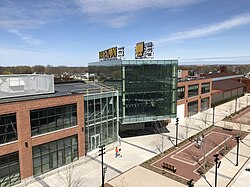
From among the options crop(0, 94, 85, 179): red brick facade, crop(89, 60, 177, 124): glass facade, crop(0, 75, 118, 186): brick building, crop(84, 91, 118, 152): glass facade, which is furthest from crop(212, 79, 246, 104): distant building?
crop(0, 94, 85, 179): red brick facade

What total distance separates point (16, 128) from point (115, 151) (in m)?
14.2

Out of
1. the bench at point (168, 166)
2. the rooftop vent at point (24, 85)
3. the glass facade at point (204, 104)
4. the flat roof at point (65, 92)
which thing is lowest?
the bench at point (168, 166)

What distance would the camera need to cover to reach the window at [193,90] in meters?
53.9

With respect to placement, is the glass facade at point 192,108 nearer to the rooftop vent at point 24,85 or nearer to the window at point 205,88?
the window at point 205,88

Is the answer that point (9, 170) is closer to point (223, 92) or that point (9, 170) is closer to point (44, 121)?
point (44, 121)

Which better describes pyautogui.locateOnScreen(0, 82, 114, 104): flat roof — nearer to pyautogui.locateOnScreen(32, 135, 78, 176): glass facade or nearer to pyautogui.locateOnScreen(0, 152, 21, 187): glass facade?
pyautogui.locateOnScreen(32, 135, 78, 176): glass facade

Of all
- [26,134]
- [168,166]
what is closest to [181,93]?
[168,166]

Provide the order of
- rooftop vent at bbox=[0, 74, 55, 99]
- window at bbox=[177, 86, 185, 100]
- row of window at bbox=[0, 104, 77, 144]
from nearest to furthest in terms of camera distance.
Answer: row of window at bbox=[0, 104, 77, 144]
rooftop vent at bbox=[0, 74, 55, 99]
window at bbox=[177, 86, 185, 100]

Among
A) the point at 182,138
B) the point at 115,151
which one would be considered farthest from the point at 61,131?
the point at 182,138

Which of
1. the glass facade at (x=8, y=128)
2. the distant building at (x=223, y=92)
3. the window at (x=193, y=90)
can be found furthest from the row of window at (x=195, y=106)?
the glass facade at (x=8, y=128)

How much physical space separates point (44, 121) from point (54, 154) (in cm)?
443

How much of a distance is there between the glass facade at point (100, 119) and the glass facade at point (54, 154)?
2.62 meters

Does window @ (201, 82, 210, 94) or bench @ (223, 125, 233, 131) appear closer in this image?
bench @ (223, 125, 233, 131)

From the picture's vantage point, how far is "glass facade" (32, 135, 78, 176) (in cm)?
2512
